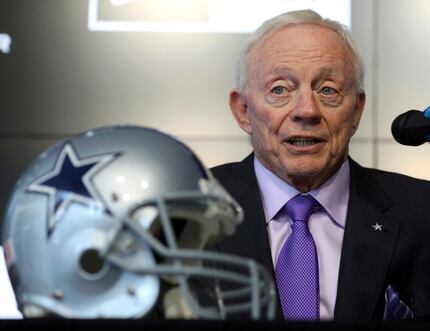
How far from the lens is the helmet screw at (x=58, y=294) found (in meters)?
0.84

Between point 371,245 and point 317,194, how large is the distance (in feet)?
0.44

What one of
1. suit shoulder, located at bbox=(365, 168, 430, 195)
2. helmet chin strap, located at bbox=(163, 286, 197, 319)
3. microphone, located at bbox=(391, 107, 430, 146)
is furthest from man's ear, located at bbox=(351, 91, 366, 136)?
helmet chin strap, located at bbox=(163, 286, 197, 319)

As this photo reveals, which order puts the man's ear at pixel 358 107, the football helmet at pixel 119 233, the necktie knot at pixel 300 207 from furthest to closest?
the man's ear at pixel 358 107 < the necktie knot at pixel 300 207 < the football helmet at pixel 119 233

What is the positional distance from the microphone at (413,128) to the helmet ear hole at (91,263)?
0.46 metres

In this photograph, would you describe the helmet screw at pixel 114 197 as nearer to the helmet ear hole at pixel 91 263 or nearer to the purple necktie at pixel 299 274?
the helmet ear hole at pixel 91 263

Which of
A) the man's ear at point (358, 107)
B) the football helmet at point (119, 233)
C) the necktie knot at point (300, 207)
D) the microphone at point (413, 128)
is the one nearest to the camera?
the football helmet at point (119, 233)

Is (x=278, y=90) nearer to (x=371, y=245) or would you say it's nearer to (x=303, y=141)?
(x=303, y=141)

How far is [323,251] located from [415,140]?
43cm

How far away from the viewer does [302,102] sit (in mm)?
1533

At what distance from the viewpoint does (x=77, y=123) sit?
8.02ft

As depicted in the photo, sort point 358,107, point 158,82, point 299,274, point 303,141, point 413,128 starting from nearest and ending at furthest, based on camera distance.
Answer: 1. point 413,128
2. point 299,274
3. point 303,141
4. point 358,107
5. point 158,82

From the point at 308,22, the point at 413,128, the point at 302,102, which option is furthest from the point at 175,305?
the point at 308,22

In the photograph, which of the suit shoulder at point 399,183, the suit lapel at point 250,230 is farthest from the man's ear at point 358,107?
the suit lapel at point 250,230

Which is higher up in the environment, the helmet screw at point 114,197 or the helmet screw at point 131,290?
the helmet screw at point 114,197
